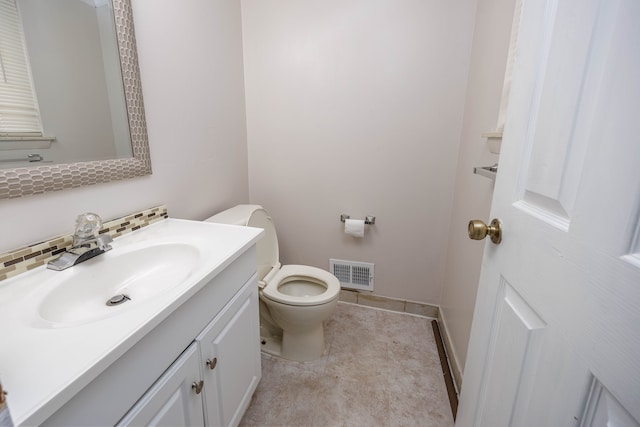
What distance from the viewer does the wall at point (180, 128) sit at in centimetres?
81

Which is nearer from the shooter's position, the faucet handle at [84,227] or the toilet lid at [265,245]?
the faucet handle at [84,227]

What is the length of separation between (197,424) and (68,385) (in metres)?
0.52

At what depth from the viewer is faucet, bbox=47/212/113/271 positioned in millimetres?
771

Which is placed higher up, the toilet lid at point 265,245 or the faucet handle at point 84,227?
the faucet handle at point 84,227

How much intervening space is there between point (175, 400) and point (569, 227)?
91 cm

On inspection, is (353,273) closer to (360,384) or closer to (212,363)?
(360,384)

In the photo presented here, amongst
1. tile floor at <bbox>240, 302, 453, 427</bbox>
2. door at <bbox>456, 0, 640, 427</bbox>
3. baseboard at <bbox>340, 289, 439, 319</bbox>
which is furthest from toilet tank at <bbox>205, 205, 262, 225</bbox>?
door at <bbox>456, 0, 640, 427</bbox>

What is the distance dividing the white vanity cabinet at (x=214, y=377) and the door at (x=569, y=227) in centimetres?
74

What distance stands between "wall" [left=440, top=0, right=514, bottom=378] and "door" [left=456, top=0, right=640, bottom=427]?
24.4 inches

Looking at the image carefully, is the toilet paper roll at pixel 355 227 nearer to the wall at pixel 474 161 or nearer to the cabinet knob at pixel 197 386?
the wall at pixel 474 161

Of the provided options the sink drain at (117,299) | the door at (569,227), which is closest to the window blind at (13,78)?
the sink drain at (117,299)

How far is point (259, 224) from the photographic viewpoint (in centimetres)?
153

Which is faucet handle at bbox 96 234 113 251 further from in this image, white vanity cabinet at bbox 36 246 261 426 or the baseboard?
the baseboard

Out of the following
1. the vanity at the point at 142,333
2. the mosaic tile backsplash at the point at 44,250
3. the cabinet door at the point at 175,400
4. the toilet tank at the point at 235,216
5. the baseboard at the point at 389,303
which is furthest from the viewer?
the baseboard at the point at 389,303
